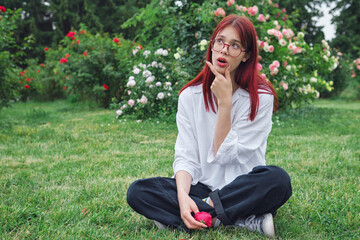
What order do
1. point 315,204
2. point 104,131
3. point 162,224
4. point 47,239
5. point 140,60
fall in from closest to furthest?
point 47,239, point 162,224, point 315,204, point 104,131, point 140,60

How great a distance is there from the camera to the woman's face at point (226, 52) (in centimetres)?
205

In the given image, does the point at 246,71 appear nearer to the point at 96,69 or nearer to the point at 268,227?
the point at 268,227

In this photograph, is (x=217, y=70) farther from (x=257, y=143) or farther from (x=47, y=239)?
(x=47, y=239)

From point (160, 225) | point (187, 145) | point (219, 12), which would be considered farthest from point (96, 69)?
point (160, 225)

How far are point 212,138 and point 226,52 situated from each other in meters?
0.53

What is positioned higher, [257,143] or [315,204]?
[257,143]

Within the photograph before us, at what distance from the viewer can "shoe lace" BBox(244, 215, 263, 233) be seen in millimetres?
1989

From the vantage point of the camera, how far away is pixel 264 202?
6.32ft

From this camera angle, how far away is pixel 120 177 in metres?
3.05

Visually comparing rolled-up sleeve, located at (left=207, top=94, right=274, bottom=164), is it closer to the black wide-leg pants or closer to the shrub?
the black wide-leg pants


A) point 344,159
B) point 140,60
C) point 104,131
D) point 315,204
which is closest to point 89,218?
point 315,204

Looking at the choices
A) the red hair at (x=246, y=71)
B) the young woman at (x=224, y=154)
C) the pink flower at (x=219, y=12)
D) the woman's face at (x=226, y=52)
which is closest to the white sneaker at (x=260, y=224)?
the young woman at (x=224, y=154)

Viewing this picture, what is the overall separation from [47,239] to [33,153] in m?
2.38

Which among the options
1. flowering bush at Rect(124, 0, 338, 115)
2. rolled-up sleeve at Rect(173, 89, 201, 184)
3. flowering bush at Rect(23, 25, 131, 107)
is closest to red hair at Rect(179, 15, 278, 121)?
rolled-up sleeve at Rect(173, 89, 201, 184)
